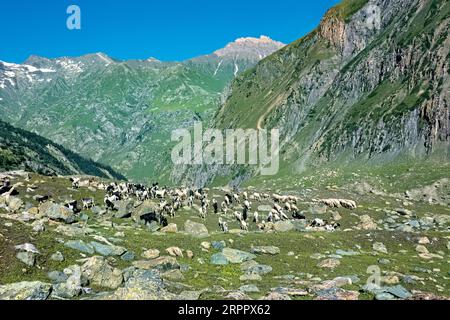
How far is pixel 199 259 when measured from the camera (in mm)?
33312

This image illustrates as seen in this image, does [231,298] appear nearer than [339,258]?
Yes

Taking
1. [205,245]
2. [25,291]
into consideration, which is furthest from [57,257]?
[205,245]

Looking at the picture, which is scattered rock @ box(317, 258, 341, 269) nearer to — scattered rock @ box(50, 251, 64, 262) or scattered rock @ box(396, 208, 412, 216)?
scattered rock @ box(50, 251, 64, 262)

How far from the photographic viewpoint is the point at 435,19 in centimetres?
15812

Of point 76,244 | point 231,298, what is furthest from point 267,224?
point 231,298

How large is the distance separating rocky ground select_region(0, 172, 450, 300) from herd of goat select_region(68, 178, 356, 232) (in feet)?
4.83

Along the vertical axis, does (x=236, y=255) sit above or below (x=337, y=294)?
above

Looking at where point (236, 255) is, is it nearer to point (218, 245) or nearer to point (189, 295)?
point (218, 245)

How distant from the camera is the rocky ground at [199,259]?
82.6 ft

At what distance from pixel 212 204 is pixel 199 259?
29521mm

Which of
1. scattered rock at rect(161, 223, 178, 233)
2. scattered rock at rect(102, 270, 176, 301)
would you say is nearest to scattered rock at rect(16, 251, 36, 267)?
scattered rock at rect(102, 270, 176, 301)

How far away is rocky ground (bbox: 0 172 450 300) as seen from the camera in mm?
25188

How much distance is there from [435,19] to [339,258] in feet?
484
